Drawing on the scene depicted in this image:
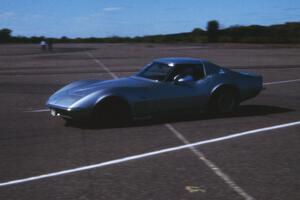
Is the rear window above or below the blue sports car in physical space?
above

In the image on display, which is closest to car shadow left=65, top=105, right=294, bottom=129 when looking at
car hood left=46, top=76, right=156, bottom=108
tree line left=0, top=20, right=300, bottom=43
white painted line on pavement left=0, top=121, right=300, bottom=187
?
car hood left=46, top=76, right=156, bottom=108

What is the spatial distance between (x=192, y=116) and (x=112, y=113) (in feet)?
6.39

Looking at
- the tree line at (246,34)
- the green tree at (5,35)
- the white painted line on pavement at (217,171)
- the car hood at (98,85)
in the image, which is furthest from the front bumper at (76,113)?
the green tree at (5,35)

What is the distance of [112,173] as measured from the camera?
20.8 feet

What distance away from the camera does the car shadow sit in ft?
31.6

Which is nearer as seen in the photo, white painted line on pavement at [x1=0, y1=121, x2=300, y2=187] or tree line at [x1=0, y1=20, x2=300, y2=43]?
white painted line on pavement at [x1=0, y1=121, x2=300, y2=187]

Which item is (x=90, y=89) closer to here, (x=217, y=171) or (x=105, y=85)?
(x=105, y=85)

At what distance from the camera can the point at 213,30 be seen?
83812 mm

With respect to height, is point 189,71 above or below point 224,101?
above

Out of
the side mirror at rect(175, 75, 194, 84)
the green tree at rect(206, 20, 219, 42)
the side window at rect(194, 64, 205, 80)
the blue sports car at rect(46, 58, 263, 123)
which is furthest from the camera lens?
the green tree at rect(206, 20, 219, 42)

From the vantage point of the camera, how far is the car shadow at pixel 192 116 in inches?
379

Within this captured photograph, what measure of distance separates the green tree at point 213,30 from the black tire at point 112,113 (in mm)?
73976

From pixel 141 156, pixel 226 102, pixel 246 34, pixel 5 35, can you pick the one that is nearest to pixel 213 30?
pixel 246 34

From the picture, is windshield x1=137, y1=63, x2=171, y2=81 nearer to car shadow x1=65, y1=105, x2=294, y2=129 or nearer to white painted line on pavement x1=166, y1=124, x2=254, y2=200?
car shadow x1=65, y1=105, x2=294, y2=129
